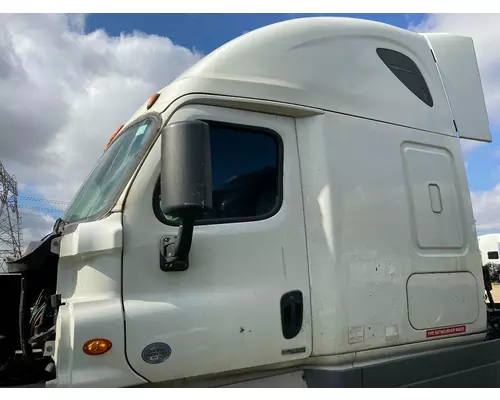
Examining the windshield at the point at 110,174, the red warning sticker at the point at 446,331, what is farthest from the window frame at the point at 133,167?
the red warning sticker at the point at 446,331

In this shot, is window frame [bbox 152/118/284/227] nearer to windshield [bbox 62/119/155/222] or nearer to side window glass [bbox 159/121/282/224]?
side window glass [bbox 159/121/282/224]

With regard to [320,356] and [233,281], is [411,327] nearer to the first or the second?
[320,356]

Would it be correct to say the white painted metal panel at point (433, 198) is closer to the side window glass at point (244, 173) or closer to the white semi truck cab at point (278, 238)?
the white semi truck cab at point (278, 238)

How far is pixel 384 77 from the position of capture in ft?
11.7

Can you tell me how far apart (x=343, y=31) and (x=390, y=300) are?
195cm

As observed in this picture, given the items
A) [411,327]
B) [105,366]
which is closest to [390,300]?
[411,327]

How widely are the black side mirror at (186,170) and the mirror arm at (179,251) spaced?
0.11 m

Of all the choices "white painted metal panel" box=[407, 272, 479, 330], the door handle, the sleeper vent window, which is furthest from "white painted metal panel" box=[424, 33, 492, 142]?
the door handle

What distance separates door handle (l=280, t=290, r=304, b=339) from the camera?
9.18 feet

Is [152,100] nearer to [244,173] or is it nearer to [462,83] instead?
[244,173]

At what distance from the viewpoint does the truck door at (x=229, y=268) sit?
249 centimetres

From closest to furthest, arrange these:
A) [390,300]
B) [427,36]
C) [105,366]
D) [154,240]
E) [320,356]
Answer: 1. [105,366]
2. [154,240]
3. [320,356]
4. [390,300]
5. [427,36]

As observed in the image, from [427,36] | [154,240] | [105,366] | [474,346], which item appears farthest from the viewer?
[427,36]

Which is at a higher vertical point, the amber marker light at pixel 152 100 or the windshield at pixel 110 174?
the amber marker light at pixel 152 100
